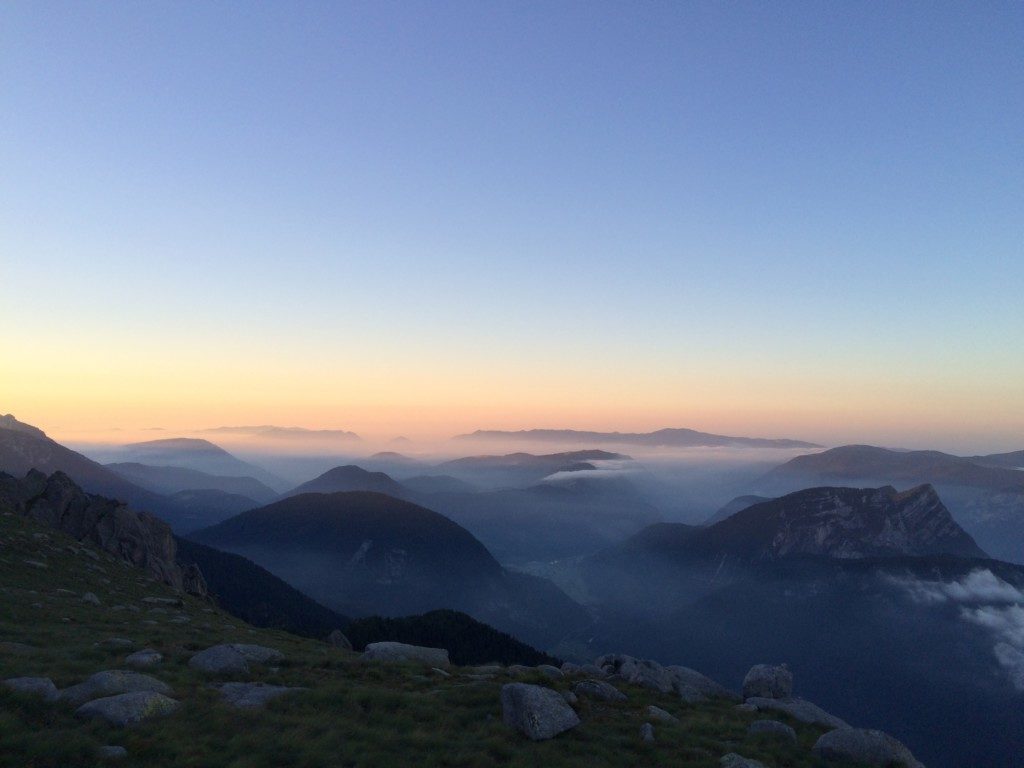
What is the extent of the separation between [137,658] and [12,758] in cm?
1340

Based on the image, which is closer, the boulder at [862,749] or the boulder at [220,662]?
the boulder at [862,749]

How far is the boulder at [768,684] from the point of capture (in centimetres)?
4488

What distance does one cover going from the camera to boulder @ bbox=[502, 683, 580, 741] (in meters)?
25.2

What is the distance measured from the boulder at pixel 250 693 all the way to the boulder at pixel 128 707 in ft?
8.21

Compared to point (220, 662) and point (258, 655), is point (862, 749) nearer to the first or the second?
point (258, 655)

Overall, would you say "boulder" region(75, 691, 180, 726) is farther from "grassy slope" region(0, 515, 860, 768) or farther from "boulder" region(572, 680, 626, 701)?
"boulder" region(572, 680, 626, 701)

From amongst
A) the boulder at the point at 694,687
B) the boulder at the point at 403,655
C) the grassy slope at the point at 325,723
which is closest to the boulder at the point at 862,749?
the grassy slope at the point at 325,723

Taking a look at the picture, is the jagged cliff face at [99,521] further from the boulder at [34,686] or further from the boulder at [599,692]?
the boulder at [599,692]

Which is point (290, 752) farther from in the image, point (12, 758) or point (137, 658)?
point (137, 658)

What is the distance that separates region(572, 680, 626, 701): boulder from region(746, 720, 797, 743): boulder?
7.16 metres

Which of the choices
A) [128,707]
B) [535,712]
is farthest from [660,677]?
[128,707]

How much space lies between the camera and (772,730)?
3091cm

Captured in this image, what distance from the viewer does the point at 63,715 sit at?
21.0 metres

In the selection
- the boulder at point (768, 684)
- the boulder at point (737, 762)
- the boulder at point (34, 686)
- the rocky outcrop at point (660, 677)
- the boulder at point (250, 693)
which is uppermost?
the boulder at point (34, 686)
